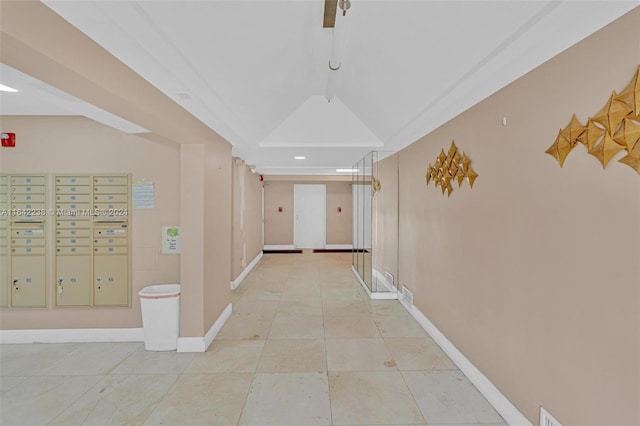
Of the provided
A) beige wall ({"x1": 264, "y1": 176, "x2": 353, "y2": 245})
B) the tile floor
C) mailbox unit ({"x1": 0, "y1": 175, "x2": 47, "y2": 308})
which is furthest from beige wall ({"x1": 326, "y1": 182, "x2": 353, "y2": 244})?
mailbox unit ({"x1": 0, "y1": 175, "x2": 47, "y2": 308})

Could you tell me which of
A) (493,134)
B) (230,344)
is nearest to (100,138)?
(230,344)

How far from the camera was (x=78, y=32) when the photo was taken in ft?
4.54

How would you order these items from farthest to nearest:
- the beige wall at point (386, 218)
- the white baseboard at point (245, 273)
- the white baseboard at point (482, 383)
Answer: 1. the white baseboard at point (245, 273)
2. the beige wall at point (386, 218)
3. the white baseboard at point (482, 383)

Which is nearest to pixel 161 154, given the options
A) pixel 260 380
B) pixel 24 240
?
pixel 24 240

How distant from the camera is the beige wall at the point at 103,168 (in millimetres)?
3100

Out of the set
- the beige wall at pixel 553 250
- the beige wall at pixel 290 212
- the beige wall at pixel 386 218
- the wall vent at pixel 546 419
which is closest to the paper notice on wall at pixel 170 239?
the beige wall at pixel 553 250

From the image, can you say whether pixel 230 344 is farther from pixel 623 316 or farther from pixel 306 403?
pixel 623 316

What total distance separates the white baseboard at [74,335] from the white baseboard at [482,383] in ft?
10.3

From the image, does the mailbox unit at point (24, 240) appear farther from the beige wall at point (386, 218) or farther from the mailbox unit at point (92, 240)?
the beige wall at point (386, 218)

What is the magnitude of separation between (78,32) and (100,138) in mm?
2144

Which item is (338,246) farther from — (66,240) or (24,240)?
(24,240)

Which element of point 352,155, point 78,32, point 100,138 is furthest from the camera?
point 352,155

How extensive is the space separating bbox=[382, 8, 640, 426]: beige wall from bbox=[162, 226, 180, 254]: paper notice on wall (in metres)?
2.85

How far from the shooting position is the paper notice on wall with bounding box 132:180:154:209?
320 centimetres
